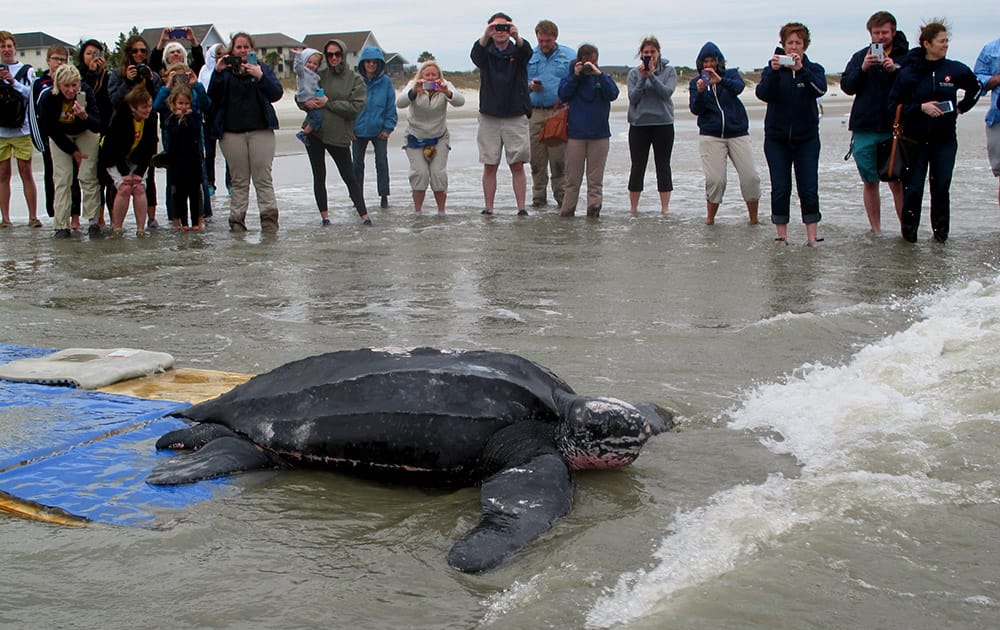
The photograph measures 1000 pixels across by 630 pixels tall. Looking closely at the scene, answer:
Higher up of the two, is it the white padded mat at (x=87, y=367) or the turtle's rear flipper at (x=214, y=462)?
the white padded mat at (x=87, y=367)

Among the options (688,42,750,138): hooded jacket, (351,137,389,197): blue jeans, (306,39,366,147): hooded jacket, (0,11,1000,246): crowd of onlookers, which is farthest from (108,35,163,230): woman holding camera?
(688,42,750,138): hooded jacket

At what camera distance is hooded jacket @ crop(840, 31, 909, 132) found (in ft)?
23.9

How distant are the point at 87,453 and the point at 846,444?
2.45 meters

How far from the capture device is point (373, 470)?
295 centimetres

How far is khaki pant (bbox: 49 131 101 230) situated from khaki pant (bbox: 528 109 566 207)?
13.3 feet

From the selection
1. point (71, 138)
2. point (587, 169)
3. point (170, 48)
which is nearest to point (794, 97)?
point (587, 169)

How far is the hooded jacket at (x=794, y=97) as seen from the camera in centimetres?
708

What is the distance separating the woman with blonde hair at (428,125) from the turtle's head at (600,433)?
652 cm

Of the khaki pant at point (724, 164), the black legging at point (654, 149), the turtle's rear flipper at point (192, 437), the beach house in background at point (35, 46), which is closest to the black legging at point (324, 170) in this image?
the black legging at point (654, 149)

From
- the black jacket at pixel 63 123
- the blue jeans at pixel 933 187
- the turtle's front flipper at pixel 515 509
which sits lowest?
the turtle's front flipper at pixel 515 509

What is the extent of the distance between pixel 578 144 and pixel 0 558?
7.16 meters

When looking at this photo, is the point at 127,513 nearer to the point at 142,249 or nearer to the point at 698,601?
the point at 698,601

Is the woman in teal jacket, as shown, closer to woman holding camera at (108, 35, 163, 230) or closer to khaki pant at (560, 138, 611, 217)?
khaki pant at (560, 138, 611, 217)

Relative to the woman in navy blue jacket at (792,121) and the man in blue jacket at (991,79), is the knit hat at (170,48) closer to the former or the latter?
the woman in navy blue jacket at (792,121)
